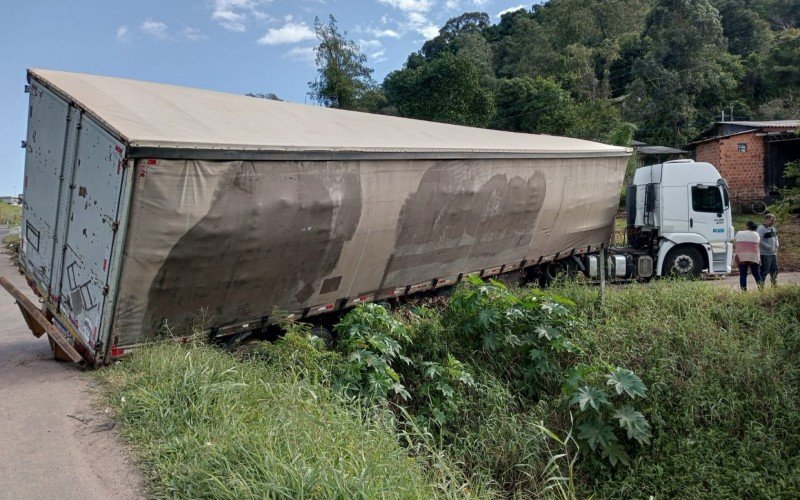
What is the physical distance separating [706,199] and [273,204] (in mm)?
9408

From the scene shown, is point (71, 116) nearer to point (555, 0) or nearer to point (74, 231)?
point (74, 231)

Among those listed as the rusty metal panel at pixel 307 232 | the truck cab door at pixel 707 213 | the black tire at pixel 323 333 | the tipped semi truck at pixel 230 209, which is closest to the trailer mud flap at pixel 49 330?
the tipped semi truck at pixel 230 209

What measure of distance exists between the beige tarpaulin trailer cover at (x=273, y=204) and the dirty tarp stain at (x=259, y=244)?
13 mm

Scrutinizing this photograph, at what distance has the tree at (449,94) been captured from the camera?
34156 millimetres

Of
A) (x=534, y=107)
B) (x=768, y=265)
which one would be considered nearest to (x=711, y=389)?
(x=768, y=265)

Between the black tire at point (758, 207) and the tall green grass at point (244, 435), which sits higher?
the black tire at point (758, 207)

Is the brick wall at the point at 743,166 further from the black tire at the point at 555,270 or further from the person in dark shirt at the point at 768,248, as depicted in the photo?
the person in dark shirt at the point at 768,248

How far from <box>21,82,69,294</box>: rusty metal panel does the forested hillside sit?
2365 centimetres

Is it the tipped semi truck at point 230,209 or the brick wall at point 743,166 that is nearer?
the tipped semi truck at point 230,209

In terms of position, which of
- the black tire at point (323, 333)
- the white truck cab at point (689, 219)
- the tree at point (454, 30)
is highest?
the tree at point (454, 30)

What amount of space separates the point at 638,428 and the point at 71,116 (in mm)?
6097

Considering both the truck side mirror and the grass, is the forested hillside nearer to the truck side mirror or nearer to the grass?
the truck side mirror

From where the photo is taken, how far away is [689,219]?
11445 mm

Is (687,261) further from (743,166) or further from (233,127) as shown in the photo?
(743,166)
